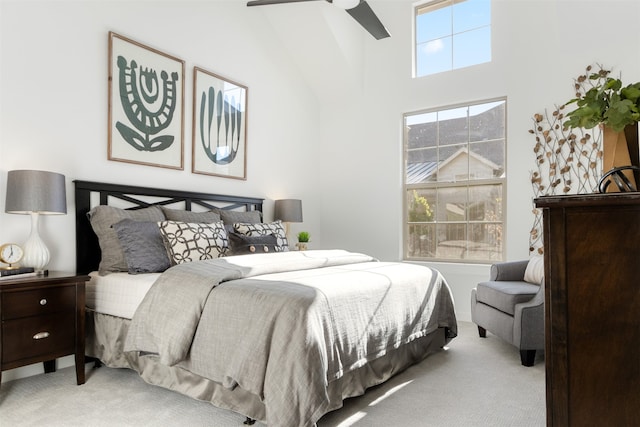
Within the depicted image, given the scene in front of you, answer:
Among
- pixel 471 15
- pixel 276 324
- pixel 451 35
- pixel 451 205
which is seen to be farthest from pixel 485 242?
pixel 276 324

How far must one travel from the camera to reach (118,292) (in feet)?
8.86

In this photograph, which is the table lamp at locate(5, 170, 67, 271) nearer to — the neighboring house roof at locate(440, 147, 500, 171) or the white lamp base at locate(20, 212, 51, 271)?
the white lamp base at locate(20, 212, 51, 271)

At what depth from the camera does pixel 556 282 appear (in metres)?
0.96

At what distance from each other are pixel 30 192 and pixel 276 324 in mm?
1784

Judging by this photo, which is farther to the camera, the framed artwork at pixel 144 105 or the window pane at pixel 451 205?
the window pane at pixel 451 205

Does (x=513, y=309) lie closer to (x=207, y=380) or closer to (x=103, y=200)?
(x=207, y=380)

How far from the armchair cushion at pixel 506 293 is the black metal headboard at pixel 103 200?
2.57 meters

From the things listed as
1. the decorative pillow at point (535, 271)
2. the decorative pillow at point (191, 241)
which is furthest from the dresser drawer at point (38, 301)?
the decorative pillow at point (535, 271)

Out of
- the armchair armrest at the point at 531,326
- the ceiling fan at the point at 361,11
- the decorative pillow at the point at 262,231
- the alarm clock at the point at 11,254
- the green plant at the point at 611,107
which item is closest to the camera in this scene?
the green plant at the point at 611,107

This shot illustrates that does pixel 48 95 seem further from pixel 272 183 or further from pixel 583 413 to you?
pixel 583 413

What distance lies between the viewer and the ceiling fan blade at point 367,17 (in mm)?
2791

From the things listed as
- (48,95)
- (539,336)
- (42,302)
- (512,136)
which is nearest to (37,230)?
(42,302)

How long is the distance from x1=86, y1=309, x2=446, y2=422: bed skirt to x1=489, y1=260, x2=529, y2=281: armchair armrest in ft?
2.90

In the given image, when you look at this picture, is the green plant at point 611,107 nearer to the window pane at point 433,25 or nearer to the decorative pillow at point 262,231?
the decorative pillow at point 262,231
